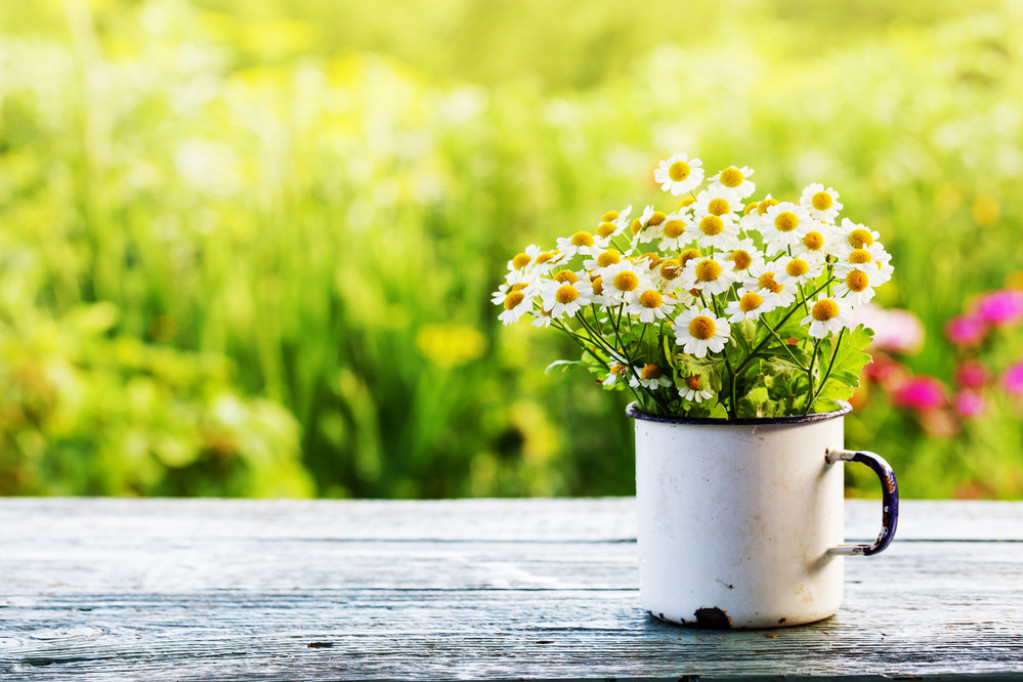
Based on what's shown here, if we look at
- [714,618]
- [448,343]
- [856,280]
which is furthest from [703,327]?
[448,343]

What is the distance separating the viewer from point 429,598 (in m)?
0.78

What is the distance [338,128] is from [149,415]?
1030 mm

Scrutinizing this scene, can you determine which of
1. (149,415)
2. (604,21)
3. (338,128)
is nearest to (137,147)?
(338,128)

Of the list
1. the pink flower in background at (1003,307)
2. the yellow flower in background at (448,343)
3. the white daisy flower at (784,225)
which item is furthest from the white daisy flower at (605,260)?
the pink flower in background at (1003,307)

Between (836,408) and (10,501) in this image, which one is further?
(10,501)

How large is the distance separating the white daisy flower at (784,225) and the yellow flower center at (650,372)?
11 centimetres

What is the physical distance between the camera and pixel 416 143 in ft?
8.04

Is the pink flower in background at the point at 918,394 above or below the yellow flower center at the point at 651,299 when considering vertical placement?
below

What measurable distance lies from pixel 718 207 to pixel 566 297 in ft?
0.41

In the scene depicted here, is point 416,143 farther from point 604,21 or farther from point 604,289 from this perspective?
point 604,289

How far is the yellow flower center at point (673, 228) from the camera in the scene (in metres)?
0.67

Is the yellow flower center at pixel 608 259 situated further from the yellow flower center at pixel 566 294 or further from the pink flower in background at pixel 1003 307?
the pink flower in background at pixel 1003 307

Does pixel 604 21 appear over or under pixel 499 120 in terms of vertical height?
over

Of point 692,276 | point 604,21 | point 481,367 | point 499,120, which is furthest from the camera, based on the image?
point 604,21
